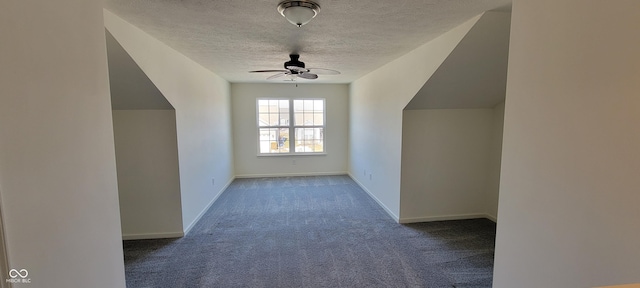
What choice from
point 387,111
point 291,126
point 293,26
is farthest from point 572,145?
point 291,126

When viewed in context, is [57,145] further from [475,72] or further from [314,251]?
[475,72]

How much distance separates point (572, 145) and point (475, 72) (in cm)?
190

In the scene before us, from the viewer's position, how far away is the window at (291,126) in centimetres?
655

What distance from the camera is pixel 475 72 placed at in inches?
116

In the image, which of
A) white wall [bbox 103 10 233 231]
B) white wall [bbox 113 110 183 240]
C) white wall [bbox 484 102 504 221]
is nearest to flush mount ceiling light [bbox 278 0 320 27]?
white wall [bbox 103 10 233 231]

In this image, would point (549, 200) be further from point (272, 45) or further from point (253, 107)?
point (253, 107)

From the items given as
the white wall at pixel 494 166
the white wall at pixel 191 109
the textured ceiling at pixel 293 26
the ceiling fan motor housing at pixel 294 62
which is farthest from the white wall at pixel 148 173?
the white wall at pixel 494 166

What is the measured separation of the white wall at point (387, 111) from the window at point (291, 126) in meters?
1.08

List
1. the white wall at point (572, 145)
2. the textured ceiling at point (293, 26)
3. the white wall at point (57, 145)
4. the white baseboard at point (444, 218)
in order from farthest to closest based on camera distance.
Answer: the white baseboard at point (444, 218) < the textured ceiling at point (293, 26) < the white wall at point (572, 145) < the white wall at point (57, 145)

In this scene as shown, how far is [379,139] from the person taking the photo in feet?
14.7

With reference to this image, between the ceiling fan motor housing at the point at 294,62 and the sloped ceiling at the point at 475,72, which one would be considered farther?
the ceiling fan motor housing at the point at 294,62

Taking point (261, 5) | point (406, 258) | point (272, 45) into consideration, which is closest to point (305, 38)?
point (272, 45)

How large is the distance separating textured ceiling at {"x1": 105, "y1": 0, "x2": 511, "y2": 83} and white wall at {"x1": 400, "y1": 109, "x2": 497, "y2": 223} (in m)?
0.89

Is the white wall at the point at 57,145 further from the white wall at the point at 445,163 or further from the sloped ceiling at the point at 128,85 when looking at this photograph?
the white wall at the point at 445,163
